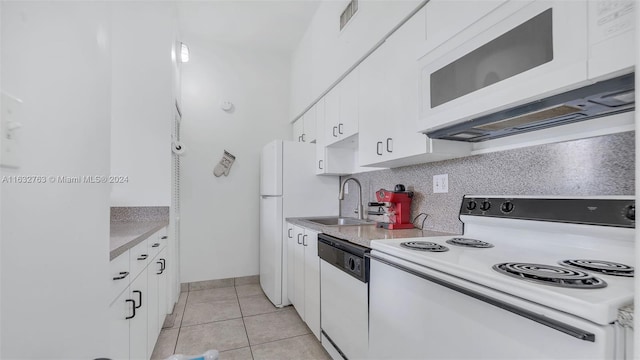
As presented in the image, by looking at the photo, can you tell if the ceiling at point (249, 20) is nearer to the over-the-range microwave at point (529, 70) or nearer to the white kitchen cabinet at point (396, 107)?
the white kitchen cabinet at point (396, 107)

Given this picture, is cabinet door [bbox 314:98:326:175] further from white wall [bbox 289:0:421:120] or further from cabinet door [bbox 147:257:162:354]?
cabinet door [bbox 147:257:162:354]

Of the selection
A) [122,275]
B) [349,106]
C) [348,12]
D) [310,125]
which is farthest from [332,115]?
[122,275]

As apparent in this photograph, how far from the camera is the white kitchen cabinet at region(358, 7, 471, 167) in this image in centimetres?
150

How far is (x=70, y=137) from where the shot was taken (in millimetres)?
492

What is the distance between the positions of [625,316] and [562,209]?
2.08ft

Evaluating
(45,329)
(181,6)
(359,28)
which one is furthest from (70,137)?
(181,6)

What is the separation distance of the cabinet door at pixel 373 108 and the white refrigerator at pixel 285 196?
0.97m

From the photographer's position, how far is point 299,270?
2.40 m

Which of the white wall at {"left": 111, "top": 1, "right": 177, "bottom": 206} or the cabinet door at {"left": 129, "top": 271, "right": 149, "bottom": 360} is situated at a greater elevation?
the white wall at {"left": 111, "top": 1, "right": 177, "bottom": 206}

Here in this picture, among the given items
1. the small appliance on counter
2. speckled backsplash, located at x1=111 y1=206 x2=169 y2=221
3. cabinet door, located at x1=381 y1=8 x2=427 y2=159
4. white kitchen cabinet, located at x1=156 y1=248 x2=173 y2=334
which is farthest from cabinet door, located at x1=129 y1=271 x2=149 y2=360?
cabinet door, located at x1=381 y1=8 x2=427 y2=159

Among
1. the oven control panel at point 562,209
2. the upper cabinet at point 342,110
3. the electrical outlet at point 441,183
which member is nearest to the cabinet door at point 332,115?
the upper cabinet at point 342,110

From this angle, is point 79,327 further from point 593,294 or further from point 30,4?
point 593,294

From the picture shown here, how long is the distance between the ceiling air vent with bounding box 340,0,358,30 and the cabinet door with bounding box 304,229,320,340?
173 centimetres

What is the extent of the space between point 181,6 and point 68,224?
303 centimetres
